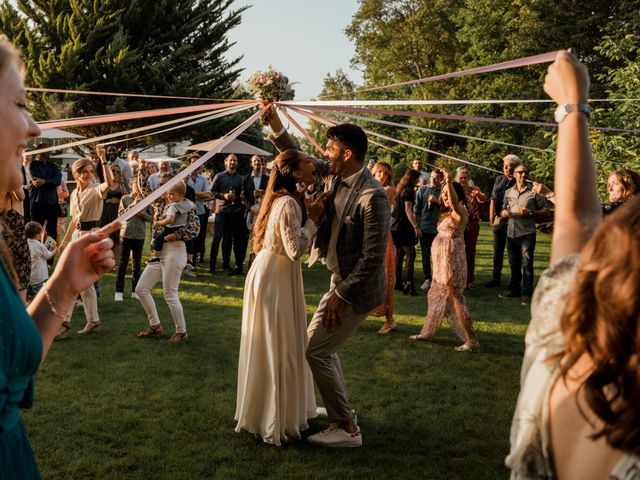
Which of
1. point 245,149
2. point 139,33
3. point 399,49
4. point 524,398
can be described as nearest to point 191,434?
point 524,398

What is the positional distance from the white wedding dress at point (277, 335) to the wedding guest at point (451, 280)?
3196 mm

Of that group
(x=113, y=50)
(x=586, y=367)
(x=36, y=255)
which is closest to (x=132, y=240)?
(x=36, y=255)

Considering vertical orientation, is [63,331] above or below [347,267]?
below

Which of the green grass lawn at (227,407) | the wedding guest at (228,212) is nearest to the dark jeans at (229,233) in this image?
the wedding guest at (228,212)

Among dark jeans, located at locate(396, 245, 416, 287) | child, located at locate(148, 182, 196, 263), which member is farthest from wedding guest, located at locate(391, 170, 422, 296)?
child, located at locate(148, 182, 196, 263)

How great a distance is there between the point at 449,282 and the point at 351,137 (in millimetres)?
3455

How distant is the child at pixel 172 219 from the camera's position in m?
7.39

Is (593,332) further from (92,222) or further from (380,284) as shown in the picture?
(92,222)

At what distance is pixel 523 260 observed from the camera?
10.4 m

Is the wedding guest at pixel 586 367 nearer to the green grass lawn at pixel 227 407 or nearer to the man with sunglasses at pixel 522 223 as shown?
the green grass lawn at pixel 227 407

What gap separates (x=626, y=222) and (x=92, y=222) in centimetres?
819

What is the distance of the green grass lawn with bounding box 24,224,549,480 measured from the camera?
14.3 ft

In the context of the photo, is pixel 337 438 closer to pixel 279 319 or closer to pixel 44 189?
pixel 279 319

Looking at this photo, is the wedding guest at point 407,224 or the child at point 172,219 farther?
the wedding guest at point 407,224
